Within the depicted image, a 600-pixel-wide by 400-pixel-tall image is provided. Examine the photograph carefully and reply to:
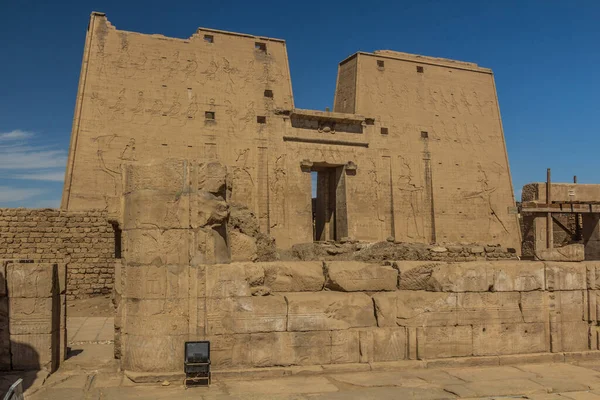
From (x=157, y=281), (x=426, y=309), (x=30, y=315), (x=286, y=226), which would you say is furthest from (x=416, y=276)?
(x=286, y=226)

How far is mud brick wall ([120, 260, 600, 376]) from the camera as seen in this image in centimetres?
575

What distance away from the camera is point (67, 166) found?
14.2 meters

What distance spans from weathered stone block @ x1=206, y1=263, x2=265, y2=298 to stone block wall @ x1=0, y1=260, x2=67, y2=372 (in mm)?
1736

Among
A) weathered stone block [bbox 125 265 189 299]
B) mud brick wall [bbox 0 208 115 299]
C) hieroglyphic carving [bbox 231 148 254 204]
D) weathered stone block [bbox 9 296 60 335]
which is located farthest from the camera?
hieroglyphic carving [bbox 231 148 254 204]

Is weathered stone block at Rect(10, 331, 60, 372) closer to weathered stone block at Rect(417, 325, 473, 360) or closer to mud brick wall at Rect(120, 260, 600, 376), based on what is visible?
mud brick wall at Rect(120, 260, 600, 376)

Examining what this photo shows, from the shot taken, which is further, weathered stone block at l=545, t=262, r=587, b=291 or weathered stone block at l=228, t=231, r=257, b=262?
weathered stone block at l=545, t=262, r=587, b=291

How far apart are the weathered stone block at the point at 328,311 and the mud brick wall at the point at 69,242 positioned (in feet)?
27.2

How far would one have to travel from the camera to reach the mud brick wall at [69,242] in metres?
12.7

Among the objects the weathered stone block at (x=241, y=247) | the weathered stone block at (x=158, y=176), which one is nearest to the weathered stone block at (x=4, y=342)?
the weathered stone block at (x=158, y=176)

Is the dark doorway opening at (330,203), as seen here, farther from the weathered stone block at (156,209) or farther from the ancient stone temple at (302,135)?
the weathered stone block at (156,209)

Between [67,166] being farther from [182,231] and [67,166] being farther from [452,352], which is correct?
[452,352]

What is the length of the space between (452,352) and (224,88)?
38.6ft

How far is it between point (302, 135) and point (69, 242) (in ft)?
23.6

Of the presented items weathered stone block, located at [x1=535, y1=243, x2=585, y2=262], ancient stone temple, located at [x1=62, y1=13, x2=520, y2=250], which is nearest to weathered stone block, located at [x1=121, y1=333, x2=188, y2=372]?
weathered stone block, located at [x1=535, y1=243, x2=585, y2=262]
